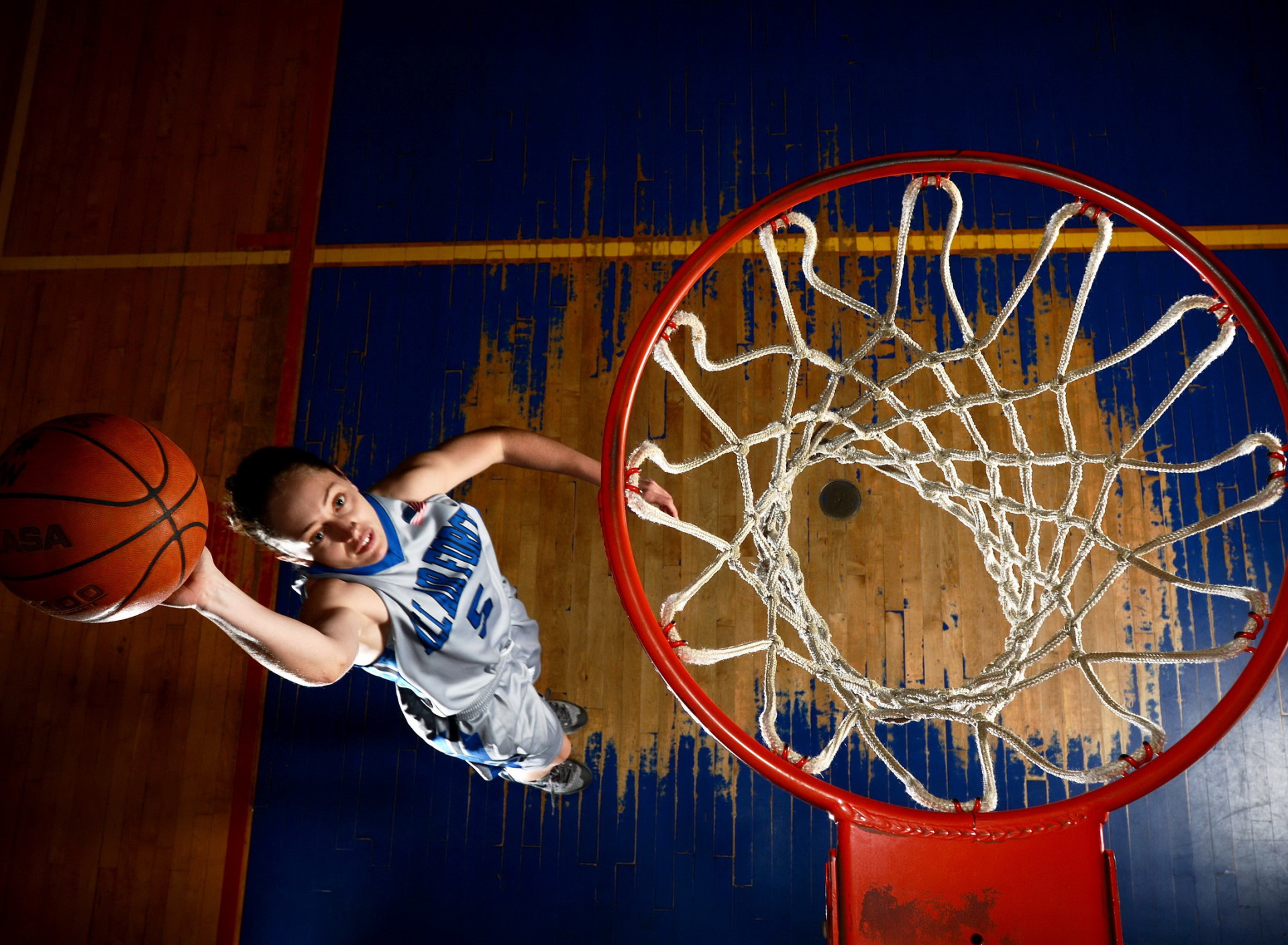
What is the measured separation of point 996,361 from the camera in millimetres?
3656

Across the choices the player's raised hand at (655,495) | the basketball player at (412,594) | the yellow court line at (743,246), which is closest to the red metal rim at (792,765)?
the player's raised hand at (655,495)

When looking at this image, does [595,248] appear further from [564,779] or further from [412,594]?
[564,779]

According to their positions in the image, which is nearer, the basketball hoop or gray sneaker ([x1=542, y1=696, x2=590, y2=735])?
the basketball hoop

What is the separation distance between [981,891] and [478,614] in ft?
5.11

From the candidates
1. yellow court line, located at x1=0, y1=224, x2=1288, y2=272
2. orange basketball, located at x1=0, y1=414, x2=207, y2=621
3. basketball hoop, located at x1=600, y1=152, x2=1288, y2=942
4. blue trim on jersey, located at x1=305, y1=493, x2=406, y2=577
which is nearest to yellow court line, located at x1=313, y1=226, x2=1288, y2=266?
yellow court line, located at x1=0, y1=224, x2=1288, y2=272

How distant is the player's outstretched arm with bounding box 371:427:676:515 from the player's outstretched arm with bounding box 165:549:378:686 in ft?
2.12

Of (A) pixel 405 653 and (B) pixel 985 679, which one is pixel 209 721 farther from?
(B) pixel 985 679

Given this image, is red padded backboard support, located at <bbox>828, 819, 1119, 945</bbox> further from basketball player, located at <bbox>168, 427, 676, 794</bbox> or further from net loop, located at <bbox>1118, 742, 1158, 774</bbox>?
basketball player, located at <bbox>168, 427, 676, 794</bbox>

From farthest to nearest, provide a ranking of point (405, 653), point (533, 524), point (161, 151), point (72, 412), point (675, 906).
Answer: point (161, 151)
point (72, 412)
point (533, 524)
point (675, 906)
point (405, 653)

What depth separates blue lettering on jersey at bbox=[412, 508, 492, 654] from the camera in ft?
7.74

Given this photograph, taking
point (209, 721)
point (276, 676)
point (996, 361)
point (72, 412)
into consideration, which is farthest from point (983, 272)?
point (72, 412)

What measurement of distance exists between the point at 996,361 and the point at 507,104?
2803 millimetres

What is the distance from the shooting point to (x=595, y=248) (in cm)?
399

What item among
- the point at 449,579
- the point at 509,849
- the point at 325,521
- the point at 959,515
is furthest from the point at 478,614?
the point at 959,515
